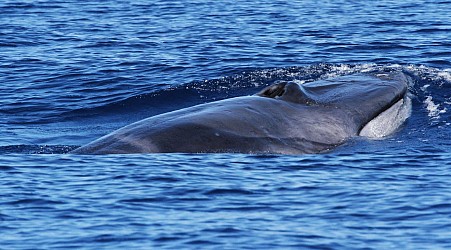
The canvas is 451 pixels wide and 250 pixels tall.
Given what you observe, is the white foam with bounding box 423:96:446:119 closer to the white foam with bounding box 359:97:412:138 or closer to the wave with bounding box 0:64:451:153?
the wave with bounding box 0:64:451:153

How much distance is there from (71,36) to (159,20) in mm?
4951

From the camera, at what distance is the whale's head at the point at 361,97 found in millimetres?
19484

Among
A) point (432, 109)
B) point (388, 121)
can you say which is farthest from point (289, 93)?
point (432, 109)

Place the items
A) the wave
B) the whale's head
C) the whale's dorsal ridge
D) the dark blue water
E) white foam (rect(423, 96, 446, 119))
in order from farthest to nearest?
white foam (rect(423, 96, 446, 119))
the wave
the whale's head
the whale's dorsal ridge
the dark blue water

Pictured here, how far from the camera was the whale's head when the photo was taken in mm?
19484

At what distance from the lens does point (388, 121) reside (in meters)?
20.4

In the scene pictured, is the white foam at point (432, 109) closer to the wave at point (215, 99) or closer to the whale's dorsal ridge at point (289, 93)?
the wave at point (215, 99)

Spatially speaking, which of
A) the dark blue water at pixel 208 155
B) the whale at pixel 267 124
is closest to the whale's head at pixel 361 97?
the whale at pixel 267 124

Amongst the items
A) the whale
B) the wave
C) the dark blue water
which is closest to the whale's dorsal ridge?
the whale

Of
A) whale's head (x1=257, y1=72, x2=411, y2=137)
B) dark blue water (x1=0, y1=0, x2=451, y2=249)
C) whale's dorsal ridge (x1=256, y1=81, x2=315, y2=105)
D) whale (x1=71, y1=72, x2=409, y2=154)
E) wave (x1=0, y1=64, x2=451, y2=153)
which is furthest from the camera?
wave (x1=0, y1=64, x2=451, y2=153)

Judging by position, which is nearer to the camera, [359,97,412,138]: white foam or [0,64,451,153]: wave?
[359,97,412,138]: white foam

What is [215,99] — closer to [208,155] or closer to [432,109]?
[432,109]

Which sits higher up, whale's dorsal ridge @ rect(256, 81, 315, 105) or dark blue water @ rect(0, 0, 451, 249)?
whale's dorsal ridge @ rect(256, 81, 315, 105)

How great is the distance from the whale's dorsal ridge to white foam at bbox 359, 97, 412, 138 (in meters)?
1.20
